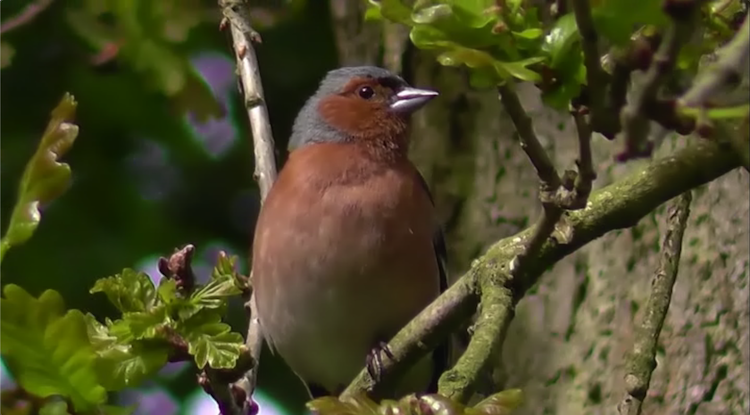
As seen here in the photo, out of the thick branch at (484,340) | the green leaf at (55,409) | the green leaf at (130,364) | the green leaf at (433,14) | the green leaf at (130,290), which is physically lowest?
the thick branch at (484,340)

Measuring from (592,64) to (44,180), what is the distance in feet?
2.35

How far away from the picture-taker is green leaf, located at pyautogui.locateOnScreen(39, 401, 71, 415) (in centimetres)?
163

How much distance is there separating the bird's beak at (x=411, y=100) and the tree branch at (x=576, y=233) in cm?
150

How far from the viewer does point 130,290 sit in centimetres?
182

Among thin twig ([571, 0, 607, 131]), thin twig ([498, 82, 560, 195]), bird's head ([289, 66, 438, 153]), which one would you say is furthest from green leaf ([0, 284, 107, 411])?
bird's head ([289, 66, 438, 153])

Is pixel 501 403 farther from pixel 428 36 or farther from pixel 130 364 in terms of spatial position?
pixel 130 364

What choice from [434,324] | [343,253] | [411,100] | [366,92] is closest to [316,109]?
[366,92]

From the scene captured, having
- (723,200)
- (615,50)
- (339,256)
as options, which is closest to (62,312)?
(615,50)

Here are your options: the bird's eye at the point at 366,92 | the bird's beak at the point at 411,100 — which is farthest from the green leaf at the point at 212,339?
the bird's eye at the point at 366,92

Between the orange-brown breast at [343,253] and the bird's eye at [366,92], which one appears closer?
the orange-brown breast at [343,253]

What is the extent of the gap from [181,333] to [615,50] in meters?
0.80

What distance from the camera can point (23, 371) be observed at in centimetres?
162

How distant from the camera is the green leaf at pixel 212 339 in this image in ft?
5.74

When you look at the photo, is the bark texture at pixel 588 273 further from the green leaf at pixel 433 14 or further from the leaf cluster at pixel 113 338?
the green leaf at pixel 433 14
